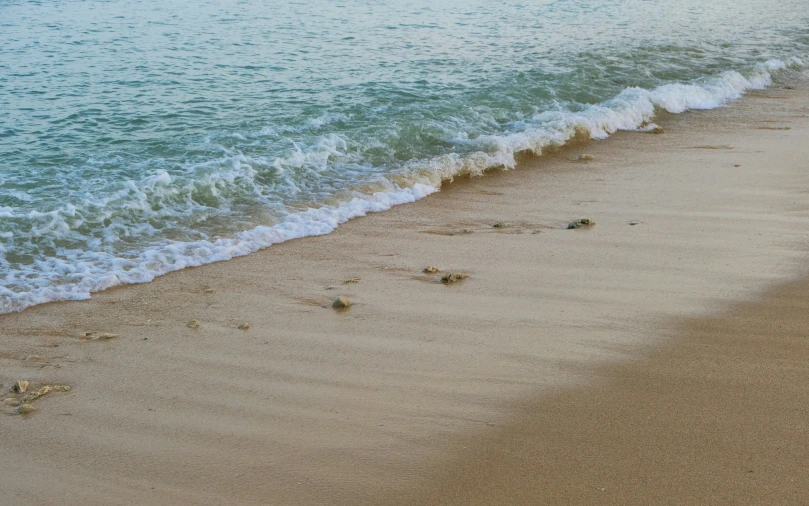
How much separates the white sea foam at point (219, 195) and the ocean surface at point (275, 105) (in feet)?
0.07

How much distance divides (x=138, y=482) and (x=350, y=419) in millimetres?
936

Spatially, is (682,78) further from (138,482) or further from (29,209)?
(138,482)

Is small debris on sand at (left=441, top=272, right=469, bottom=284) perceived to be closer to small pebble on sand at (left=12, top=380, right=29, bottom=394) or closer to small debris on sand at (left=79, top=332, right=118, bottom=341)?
small debris on sand at (left=79, top=332, right=118, bottom=341)

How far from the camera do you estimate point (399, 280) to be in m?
5.20

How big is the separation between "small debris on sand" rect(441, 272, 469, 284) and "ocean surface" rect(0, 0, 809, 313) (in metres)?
1.50

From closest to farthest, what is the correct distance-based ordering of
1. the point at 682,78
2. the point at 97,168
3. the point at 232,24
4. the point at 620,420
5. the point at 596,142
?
the point at 620,420
the point at 97,168
the point at 596,142
the point at 682,78
the point at 232,24

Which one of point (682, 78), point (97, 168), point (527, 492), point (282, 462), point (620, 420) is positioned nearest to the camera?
point (527, 492)

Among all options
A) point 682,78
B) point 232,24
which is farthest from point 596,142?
point 232,24

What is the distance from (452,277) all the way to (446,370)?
1.28m

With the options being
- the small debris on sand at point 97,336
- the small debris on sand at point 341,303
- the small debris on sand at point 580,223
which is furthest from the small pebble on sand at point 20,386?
the small debris on sand at point 580,223

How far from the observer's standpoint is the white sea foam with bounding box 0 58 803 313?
5.35m

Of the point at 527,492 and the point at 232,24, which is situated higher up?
the point at 232,24

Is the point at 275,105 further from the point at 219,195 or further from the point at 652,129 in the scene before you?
the point at 652,129

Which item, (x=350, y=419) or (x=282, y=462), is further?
(x=350, y=419)
